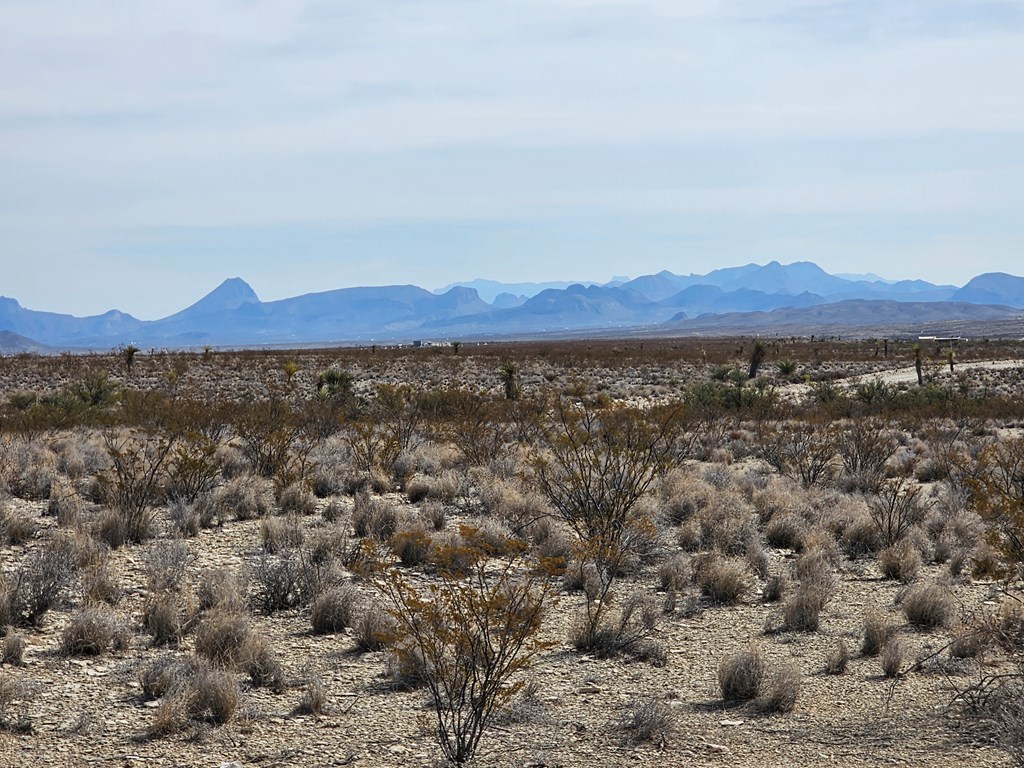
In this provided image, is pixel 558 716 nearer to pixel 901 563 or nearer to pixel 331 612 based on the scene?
pixel 331 612

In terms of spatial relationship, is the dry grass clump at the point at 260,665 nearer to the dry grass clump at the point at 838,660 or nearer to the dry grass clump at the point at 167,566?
the dry grass clump at the point at 167,566

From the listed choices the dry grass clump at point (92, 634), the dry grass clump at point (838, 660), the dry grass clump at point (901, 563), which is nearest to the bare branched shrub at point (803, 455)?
the dry grass clump at point (901, 563)

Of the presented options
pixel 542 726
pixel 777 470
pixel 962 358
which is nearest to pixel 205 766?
pixel 542 726

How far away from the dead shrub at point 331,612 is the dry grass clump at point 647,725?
2.84 metres

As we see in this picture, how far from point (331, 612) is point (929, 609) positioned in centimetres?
505

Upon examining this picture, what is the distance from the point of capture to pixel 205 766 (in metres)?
5.25

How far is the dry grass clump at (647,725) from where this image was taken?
5668mm

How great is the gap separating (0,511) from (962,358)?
57.3m

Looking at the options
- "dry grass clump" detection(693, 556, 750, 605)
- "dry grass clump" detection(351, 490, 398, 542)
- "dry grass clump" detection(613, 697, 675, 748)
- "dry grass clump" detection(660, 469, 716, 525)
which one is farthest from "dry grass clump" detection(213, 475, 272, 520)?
"dry grass clump" detection(613, 697, 675, 748)

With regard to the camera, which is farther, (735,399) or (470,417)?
(735,399)

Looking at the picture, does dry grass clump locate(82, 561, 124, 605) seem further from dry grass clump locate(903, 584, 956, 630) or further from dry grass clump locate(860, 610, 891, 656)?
dry grass clump locate(903, 584, 956, 630)

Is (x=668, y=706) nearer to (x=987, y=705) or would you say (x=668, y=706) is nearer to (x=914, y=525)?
(x=987, y=705)

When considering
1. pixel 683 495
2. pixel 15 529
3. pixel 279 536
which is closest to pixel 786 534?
pixel 683 495

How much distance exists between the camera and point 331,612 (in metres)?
7.85
